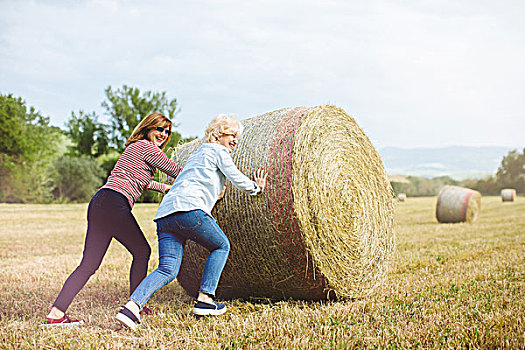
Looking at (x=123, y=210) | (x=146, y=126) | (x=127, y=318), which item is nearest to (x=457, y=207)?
(x=146, y=126)

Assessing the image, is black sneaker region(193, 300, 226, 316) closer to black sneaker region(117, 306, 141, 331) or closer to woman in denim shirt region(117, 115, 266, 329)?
woman in denim shirt region(117, 115, 266, 329)

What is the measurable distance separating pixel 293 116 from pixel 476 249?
4.85m

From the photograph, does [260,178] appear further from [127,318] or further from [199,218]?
[127,318]

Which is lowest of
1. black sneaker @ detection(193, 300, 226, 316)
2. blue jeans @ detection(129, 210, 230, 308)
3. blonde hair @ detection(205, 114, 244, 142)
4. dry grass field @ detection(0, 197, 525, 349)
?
dry grass field @ detection(0, 197, 525, 349)

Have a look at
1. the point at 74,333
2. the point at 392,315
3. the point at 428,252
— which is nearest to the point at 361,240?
the point at 392,315

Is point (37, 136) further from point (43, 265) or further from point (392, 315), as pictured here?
point (392, 315)

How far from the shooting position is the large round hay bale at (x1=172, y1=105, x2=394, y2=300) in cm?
394

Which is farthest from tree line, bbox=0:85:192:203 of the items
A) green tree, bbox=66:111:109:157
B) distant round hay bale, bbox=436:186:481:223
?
distant round hay bale, bbox=436:186:481:223

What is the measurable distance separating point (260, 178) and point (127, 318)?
148 cm

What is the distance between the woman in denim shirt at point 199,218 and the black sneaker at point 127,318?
2.6 inches

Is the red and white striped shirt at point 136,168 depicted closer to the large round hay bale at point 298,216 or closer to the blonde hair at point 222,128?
the blonde hair at point 222,128

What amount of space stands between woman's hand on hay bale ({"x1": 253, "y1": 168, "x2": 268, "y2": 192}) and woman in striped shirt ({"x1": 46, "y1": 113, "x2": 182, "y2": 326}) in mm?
657

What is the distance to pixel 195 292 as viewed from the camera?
4641 mm

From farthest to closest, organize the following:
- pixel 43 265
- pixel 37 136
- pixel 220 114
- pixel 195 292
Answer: pixel 37 136 < pixel 43 265 < pixel 195 292 < pixel 220 114
